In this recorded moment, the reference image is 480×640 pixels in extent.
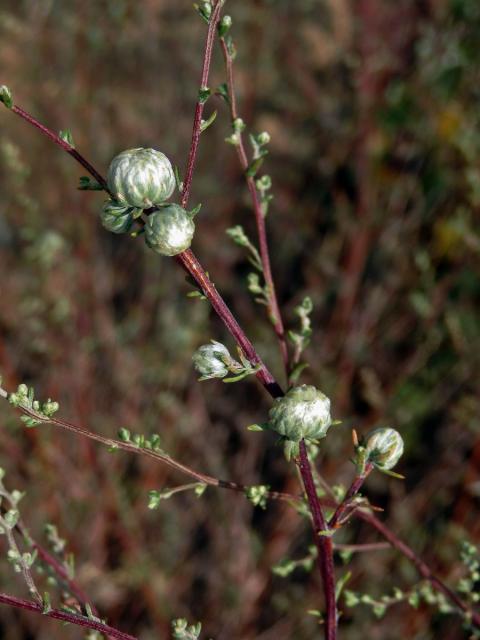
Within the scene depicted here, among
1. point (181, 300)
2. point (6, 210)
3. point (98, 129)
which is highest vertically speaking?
point (98, 129)

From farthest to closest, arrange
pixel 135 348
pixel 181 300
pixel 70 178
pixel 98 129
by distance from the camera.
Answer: pixel 98 129 < pixel 181 300 < pixel 135 348 < pixel 70 178

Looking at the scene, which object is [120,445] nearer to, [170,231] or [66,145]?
[170,231]

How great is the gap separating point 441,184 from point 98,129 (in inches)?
85.5

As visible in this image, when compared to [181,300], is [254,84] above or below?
above

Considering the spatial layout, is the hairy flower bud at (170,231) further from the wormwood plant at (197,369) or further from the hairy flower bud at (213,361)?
the hairy flower bud at (213,361)

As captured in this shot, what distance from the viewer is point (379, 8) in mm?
3787

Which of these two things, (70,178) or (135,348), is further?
(135,348)

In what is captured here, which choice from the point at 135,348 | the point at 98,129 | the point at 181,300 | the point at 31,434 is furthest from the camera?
the point at 98,129

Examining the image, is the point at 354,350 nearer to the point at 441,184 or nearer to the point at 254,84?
the point at 441,184

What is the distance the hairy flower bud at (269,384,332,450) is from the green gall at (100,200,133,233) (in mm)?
374

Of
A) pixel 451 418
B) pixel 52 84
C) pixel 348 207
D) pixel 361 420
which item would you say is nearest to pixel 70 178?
pixel 52 84

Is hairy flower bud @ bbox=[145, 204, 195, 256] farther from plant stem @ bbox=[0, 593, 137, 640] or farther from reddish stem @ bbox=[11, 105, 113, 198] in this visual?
plant stem @ bbox=[0, 593, 137, 640]

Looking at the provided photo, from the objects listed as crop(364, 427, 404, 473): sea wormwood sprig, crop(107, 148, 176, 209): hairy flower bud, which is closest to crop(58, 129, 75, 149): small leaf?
crop(107, 148, 176, 209): hairy flower bud

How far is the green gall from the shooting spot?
1016 millimetres
